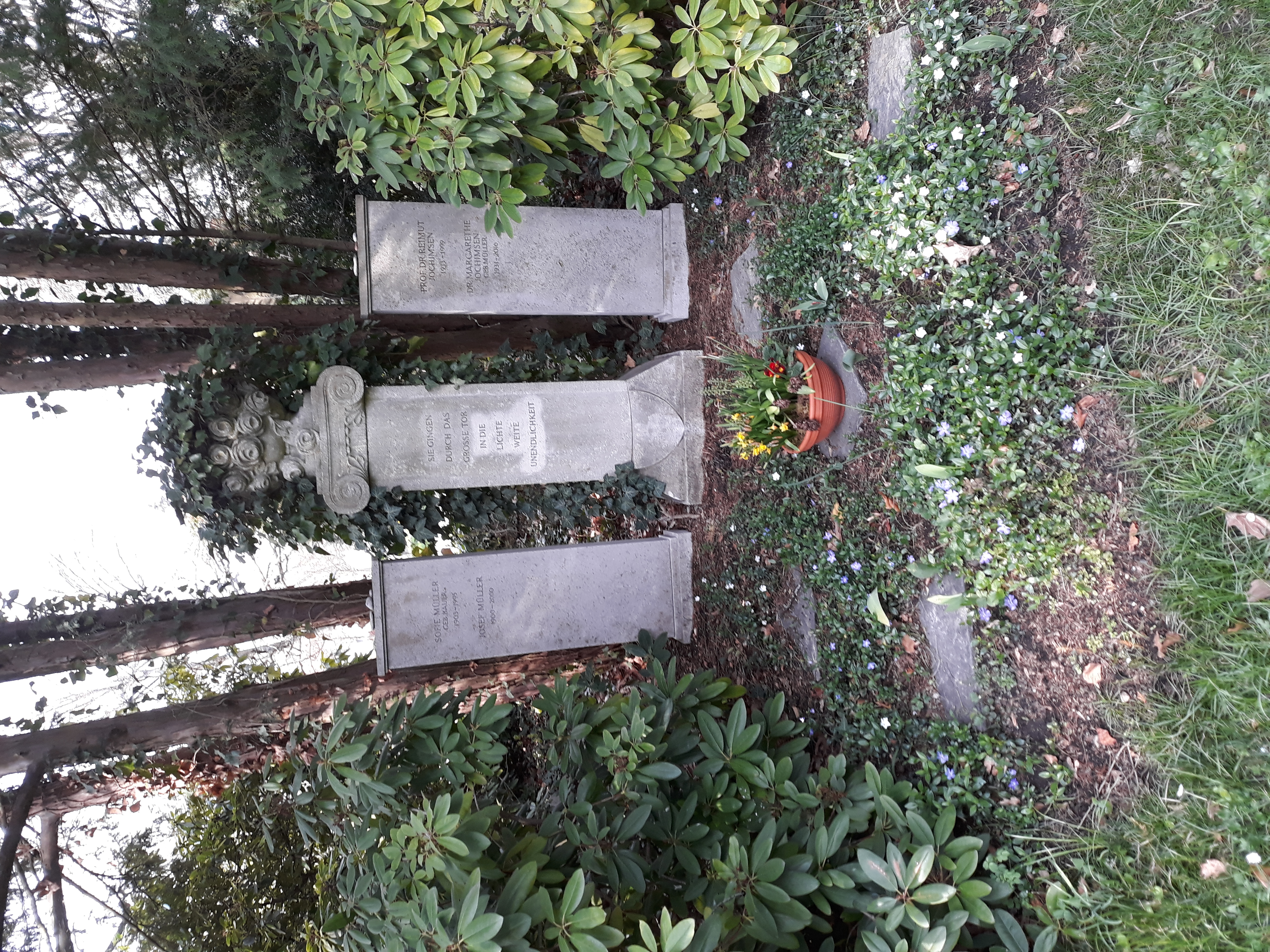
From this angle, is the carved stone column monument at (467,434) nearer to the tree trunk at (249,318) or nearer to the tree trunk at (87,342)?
the tree trunk at (249,318)

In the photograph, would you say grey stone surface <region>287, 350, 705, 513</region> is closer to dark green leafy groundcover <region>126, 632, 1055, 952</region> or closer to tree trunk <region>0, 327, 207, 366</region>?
tree trunk <region>0, 327, 207, 366</region>

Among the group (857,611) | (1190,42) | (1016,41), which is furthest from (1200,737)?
(1016,41)

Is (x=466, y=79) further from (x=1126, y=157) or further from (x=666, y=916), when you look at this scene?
(x=666, y=916)

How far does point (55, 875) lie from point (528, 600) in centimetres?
332

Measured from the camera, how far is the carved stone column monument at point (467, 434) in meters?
4.30

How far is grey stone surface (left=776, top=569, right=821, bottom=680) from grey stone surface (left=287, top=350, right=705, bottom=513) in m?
1.08

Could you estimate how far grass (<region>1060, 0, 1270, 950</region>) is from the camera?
2256mm

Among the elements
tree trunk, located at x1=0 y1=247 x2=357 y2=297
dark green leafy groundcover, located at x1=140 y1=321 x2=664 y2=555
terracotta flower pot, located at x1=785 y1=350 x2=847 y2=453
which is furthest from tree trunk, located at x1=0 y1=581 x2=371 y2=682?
terracotta flower pot, located at x1=785 y1=350 x2=847 y2=453

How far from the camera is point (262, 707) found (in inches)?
185

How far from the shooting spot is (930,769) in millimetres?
3170

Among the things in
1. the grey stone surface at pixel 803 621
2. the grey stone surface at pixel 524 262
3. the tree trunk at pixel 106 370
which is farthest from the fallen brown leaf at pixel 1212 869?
the tree trunk at pixel 106 370

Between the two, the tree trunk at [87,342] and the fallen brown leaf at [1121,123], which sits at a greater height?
the fallen brown leaf at [1121,123]

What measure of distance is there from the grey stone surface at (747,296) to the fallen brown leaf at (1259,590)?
A: 9.11ft

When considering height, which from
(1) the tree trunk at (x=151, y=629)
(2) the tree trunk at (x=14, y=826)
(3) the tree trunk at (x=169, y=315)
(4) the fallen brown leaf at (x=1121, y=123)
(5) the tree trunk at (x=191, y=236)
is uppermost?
(5) the tree trunk at (x=191, y=236)
